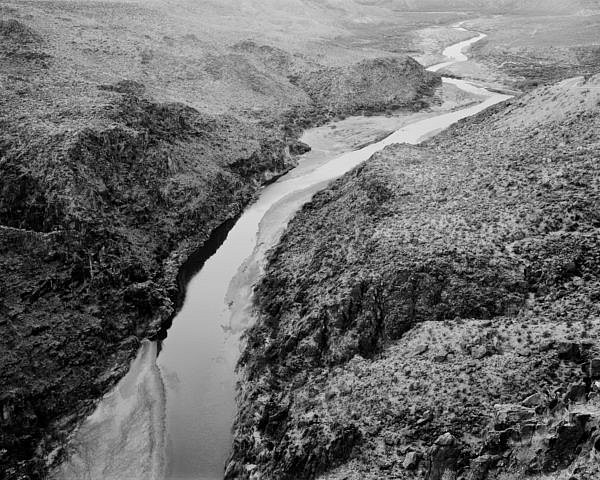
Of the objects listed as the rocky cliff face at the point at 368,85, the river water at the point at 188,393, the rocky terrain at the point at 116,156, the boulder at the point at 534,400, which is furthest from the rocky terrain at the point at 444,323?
the rocky cliff face at the point at 368,85

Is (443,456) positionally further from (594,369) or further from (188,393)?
(188,393)

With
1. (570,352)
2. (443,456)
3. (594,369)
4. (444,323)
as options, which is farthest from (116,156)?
(594,369)

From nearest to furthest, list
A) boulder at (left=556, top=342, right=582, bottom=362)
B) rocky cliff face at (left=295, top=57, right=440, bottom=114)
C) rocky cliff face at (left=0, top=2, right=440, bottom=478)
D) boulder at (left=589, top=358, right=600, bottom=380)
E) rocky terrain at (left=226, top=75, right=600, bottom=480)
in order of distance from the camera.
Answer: boulder at (left=589, top=358, right=600, bottom=380) → rocky terrain at (left=226, top=75, right=600, bottom=480) → boulder at (left=556, top=342, right=582, bottom=362) → rocky cliff face at (left=0, top=2, right=440, bottom=478) → rocky cliff face at (left=295, top=57, right=440, bottom=114)

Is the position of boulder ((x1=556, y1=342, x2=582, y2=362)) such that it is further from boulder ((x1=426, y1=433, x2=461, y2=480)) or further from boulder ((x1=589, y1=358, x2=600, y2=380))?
boulder ((x1=426, y1=433, x2=461, y2=480))

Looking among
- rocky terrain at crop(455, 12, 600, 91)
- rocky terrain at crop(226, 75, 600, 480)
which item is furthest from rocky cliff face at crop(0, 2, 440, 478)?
rocky terrain at crop(455, 12, 600, 91)

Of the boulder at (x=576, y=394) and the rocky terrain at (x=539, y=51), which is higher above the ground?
the rocky terrain at (x=539, y=51)

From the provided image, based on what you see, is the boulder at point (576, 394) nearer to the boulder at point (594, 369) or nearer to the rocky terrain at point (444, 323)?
the rocky terrain at point (444, 323)

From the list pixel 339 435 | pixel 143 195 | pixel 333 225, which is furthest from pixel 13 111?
pixel 339 435
